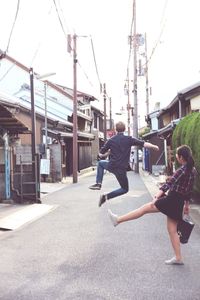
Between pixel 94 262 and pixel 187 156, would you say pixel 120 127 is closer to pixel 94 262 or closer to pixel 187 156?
pixel 187 156

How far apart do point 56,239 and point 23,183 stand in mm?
7762

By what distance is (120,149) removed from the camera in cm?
801

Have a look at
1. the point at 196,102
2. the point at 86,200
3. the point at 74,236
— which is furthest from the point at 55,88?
the point at 74,236

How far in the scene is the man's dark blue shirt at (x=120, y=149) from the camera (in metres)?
7.99

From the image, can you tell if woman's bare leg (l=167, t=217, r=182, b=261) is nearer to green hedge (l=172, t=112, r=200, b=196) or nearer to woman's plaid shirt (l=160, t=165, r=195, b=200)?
woman's plaid shirt (l=160, t=165, r=195, b=200)

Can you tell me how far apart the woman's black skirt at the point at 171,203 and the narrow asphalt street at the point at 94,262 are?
826mm

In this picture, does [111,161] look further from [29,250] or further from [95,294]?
[95,294]

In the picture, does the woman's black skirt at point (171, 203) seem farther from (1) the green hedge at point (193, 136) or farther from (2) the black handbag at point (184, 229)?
(1) the green hedge at point (193, 136)

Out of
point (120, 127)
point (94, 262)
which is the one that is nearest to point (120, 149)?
point (120, 127)

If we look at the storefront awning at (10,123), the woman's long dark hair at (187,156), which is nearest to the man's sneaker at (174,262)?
the woman's long dark hair at (187,156)

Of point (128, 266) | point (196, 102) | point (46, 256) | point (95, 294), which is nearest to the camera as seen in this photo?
point (95, 294)

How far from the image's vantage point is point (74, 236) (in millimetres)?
9867

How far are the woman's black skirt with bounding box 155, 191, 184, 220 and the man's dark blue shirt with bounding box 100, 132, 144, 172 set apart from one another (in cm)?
129

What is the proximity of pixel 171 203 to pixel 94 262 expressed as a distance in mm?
1561
